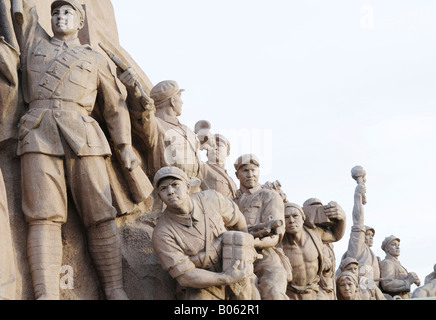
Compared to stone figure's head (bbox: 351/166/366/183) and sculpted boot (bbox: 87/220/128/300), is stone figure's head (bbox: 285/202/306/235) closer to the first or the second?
sculpted boot (bbox: 87/220/128/300)

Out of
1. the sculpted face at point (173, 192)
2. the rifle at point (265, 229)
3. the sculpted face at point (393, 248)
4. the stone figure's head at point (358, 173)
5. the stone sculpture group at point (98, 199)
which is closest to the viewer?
the stone sculpture group at point (98, 199)

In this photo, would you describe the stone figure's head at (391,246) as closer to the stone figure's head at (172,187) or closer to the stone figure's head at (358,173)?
the stone figure's head at (358,173)

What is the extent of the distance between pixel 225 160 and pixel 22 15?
3.44 m

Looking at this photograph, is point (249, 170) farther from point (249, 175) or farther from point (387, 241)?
point (387, 241)

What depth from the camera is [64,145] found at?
8.07 m

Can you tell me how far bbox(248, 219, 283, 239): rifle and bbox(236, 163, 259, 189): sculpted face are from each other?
105 cm

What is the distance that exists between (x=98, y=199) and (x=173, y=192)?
27.4 inches

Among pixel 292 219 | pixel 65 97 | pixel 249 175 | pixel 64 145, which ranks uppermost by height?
pixel 65 97

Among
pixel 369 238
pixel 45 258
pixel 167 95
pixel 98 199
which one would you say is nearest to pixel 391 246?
pixel 369 238

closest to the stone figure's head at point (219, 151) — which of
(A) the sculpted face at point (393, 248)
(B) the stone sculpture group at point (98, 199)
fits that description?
(B) the stone sculpture group at point (98, 199)

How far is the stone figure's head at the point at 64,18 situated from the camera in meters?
8.50

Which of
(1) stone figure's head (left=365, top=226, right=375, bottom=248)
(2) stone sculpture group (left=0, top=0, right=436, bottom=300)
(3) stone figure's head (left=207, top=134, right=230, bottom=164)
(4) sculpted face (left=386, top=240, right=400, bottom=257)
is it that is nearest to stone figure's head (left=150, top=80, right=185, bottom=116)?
(2) stone sculpture group (left=0, top=0, right=436, bottom=300)

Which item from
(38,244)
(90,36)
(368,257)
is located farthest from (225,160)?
(368,257)
